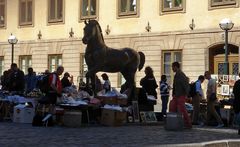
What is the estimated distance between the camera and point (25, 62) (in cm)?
4028

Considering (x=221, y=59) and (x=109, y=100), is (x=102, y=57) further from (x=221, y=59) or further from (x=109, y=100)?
(x=221, y=59)

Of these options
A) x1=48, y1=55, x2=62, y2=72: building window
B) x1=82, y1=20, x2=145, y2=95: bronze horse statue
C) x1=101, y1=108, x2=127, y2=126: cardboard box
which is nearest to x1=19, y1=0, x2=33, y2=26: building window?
x1=48, y1=55, x2=62, y2=72: building window

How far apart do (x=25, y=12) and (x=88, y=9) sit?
20.3 ft

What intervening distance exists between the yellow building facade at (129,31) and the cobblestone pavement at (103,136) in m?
12.6

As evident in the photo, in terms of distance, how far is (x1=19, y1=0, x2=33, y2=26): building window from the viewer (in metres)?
40.0

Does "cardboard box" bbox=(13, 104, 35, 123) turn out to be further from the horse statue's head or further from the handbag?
the handbag

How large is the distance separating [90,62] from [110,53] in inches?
29.1

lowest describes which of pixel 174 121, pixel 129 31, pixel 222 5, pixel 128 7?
pixel 174 121

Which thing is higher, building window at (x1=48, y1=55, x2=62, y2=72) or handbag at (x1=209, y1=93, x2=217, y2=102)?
building window at (x1=48, y1=55, x2=62, y2=72)

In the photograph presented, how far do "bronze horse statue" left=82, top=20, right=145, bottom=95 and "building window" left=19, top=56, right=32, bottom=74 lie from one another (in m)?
20.8

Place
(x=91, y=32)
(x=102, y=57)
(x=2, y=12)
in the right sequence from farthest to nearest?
(x=2, y=12) → (x=102, y=57) → (x=91, y=32)

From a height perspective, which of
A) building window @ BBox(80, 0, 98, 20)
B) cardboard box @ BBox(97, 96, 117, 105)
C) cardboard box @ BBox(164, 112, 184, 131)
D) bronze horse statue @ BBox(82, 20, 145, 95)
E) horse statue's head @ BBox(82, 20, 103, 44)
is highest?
building window @ BBox(80, 0, 98, 20)

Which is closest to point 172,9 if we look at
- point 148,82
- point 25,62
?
point 148,82

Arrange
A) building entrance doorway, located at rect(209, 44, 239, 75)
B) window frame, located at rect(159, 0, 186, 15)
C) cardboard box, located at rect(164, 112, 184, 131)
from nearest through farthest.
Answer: cardboard box, located at rect(164, 112, 184, 131)
building entrance doorway, located at rect(209, 44, 239, 75)
window frame, located at rect(159, 0, 186, 15)
